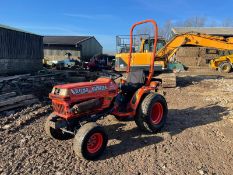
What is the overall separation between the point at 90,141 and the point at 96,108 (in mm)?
748

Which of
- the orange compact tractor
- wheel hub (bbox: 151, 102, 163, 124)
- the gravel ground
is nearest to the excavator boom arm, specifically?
the gravel ground

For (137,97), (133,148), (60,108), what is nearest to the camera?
(60,108)

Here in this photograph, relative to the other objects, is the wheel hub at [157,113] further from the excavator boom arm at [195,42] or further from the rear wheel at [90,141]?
the excavator boom arm at [195,42]

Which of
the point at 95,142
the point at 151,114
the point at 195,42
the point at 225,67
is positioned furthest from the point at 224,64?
the point at 95,142

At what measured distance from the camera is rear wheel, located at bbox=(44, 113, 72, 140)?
4.88m

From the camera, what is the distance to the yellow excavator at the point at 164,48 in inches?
432

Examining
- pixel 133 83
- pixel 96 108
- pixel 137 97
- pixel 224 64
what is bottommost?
pixel 96 108

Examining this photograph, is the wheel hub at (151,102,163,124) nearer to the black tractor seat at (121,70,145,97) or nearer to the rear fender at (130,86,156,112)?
the rear fender at (130,86,156,112)

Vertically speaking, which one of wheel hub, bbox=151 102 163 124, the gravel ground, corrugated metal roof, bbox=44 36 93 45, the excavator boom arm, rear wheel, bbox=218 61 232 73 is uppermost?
corrugated metal roof, bbox=44 36 93 45

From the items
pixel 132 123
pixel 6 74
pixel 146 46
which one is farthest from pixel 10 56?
pixel 132 123

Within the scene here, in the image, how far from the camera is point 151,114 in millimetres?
5773

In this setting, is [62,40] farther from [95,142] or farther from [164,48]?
[95,142]

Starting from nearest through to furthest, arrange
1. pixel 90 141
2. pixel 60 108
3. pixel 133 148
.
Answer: pixel 90 141, pixel 60 108, pixel 133 148

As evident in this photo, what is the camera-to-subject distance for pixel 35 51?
67.5 feet
